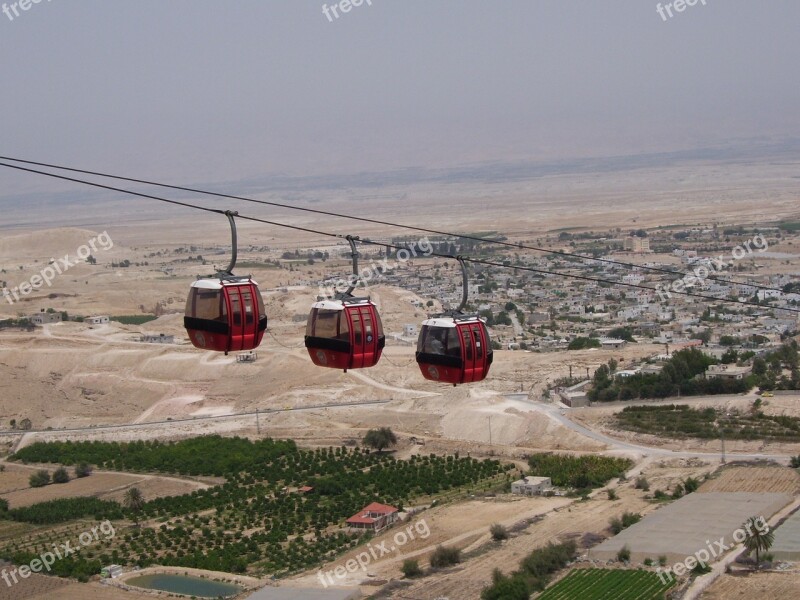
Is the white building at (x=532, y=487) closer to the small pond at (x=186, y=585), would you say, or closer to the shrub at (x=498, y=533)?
the shrub at (x=498, y=533)

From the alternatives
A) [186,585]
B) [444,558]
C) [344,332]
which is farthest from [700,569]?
[344,332]

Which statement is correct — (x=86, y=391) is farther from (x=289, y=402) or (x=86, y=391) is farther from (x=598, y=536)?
(x=598, y=536)

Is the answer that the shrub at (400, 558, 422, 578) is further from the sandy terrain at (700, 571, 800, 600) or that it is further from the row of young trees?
the sandy terrain at (700, 571, 800, 600)

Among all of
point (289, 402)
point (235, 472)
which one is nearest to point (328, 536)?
point (235, 472)

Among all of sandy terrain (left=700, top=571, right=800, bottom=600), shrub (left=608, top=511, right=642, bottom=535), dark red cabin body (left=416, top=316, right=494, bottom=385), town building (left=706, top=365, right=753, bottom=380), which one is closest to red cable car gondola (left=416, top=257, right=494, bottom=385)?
dark red cabin body (left=416, top=316, right=494, bottom=385)

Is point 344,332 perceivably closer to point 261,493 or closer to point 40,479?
point 261,493

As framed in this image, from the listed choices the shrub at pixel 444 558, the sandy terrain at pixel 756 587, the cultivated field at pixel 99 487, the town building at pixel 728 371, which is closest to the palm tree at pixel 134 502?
the cultivated field at pixel 99 487
